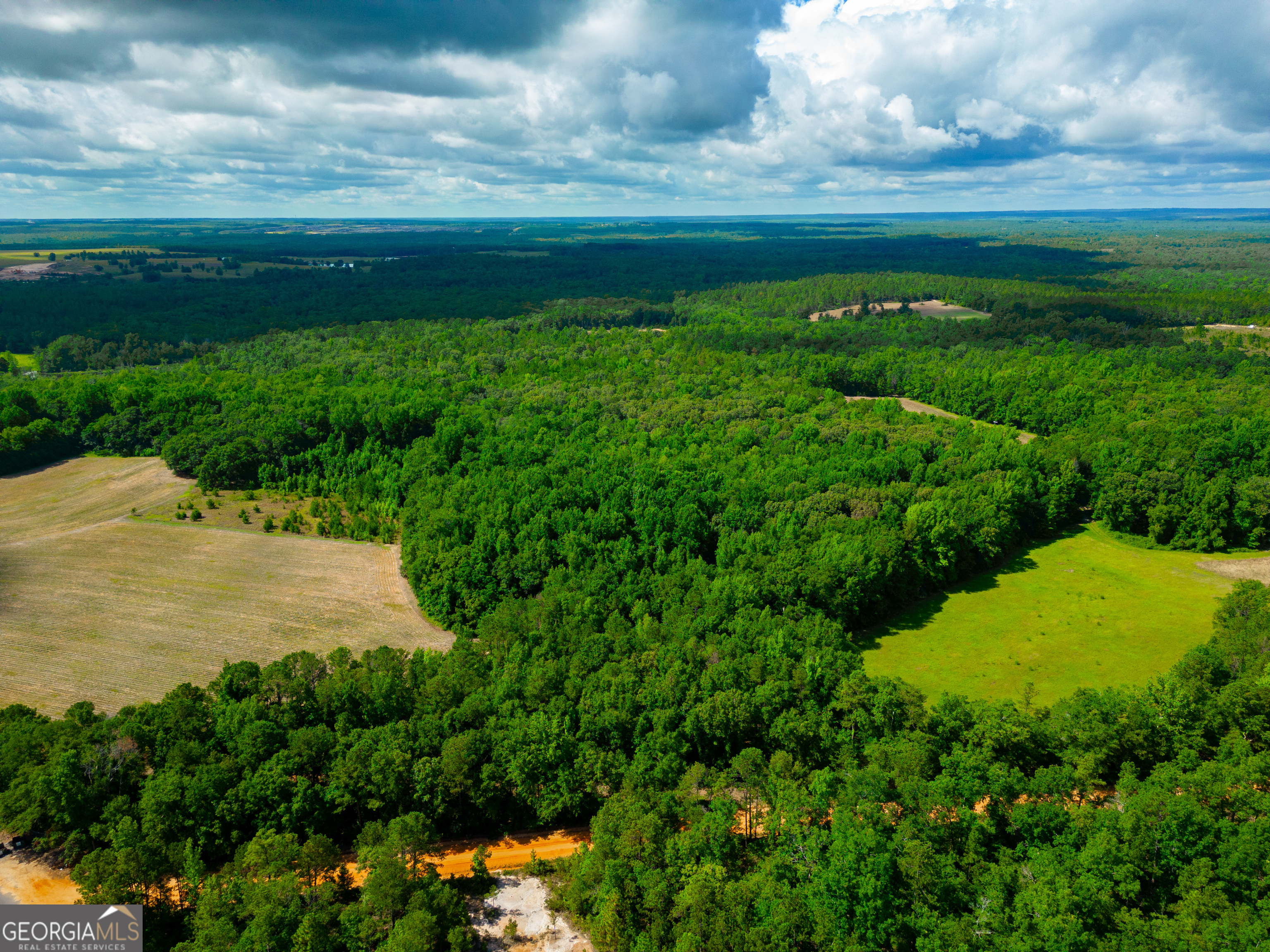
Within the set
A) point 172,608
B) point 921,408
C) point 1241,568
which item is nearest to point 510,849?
point 172,608

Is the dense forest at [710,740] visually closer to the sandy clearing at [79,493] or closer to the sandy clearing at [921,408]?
the sandy clearing at [79,493]

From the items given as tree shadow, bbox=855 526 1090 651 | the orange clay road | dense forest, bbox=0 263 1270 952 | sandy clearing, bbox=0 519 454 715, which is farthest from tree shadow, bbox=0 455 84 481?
tree shadow, bbox=855 526 1090 651

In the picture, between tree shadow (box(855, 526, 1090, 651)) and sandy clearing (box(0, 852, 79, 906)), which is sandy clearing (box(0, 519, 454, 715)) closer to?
sandy clearing (box(0, 852, 79, 906))

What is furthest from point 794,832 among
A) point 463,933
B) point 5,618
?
point 5,618

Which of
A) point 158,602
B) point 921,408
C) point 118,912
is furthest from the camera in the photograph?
point 921,408

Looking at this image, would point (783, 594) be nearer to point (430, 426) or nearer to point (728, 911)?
point (728, 911)

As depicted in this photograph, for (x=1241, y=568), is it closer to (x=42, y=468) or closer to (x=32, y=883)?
(x=32, y=883)
